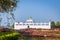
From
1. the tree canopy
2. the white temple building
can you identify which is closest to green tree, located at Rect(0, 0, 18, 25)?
the tree canopy

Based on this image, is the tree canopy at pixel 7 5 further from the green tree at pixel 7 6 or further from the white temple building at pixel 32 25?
the white temple building at pixel 32 25

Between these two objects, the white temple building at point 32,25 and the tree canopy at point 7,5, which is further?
the white temple building at point 32,25

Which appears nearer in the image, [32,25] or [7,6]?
[7,6]

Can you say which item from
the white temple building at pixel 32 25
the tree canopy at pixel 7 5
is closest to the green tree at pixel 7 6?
the tree canopy at pixel 7 5

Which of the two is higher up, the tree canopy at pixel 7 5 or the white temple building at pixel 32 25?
the tree canopy at pixel 7 5

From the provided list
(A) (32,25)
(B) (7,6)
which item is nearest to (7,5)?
(B) (7,6)

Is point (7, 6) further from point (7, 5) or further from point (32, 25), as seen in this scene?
point (32, 25)

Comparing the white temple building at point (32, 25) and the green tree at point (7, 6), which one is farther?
the white temple building at point (32, 25)

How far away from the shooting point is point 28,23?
6266 cm

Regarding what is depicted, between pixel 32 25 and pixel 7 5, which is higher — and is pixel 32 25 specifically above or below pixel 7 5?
below

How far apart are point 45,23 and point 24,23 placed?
5.15 meters

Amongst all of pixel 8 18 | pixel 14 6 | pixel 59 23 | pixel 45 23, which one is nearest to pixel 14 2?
pixel 14 6

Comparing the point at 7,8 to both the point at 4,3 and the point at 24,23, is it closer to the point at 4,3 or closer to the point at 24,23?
the point at 4,3

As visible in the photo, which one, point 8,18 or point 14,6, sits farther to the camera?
point 14,6
